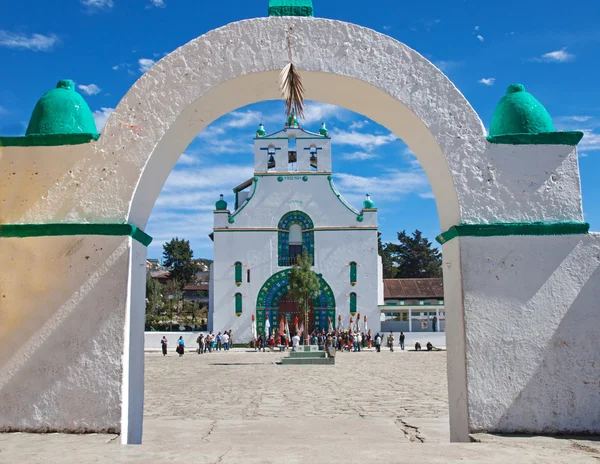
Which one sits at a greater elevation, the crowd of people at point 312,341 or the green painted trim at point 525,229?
the green painted trim at point 525,229

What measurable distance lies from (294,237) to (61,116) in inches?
909

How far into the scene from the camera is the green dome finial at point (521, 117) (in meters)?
4.59

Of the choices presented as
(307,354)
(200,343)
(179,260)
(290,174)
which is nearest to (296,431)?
(307,354)

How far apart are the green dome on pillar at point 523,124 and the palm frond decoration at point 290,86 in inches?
60.6

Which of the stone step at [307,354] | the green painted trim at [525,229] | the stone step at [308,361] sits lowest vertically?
the stone step at [308,361]

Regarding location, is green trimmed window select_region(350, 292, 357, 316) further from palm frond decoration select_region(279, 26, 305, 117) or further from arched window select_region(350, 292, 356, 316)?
palm frond decoration select_region(279, 26, 305, 117)

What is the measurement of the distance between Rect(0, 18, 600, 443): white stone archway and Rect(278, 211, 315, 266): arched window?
2253 cm

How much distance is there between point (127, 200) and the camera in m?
4.44

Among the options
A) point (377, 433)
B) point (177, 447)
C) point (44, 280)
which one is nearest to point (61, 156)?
point (44, 280)

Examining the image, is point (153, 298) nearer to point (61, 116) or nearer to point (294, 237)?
point (294, 237)

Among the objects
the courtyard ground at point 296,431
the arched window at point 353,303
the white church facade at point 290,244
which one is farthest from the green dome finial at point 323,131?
the courtyard ground at point 296,431

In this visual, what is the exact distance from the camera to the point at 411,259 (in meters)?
50.2

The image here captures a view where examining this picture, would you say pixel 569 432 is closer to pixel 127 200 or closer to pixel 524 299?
pixel 524 299

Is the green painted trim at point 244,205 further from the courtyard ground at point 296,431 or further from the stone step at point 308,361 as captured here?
the courtyard ground at point 296,431
